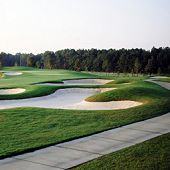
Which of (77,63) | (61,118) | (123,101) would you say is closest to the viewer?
(61,118)

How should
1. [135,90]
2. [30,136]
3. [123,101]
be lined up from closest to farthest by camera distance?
[30,136]
[123,101]
[135,90]

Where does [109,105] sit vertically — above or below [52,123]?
below

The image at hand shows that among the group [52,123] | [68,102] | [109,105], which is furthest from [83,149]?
[68,102]

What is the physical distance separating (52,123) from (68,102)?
1276 centimetres

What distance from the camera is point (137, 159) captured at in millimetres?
10523

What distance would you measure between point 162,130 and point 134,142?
2.67m

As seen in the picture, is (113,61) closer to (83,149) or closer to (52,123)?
(52,123)

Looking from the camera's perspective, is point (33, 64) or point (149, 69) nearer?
point (149, 69)

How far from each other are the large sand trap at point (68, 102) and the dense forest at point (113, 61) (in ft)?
229

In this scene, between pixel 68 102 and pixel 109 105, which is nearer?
pixel 109 105

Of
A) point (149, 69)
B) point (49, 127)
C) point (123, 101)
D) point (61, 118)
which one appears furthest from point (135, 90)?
point (149, 69)

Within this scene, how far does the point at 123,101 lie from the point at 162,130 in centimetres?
1145

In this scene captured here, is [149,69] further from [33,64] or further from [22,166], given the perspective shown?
[22,166]

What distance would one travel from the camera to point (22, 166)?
1003 cm
